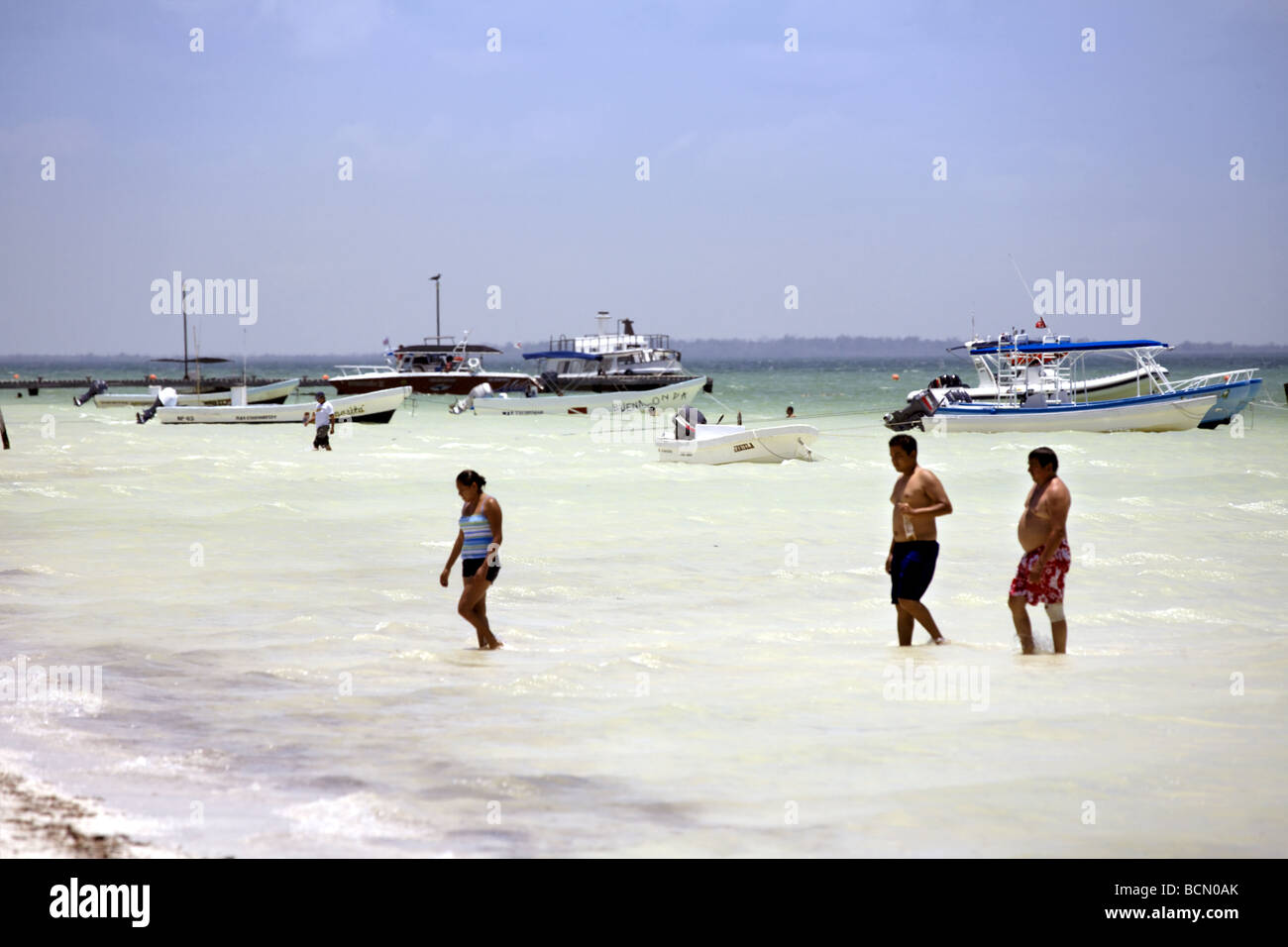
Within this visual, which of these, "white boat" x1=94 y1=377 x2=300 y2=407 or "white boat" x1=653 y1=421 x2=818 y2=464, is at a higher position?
"white boat" x1=94 y1=377 x2=300 y2=407

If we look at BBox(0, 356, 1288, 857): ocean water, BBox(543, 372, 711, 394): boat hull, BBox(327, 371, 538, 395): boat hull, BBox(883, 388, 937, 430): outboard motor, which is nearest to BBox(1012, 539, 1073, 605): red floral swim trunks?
BBox(0, 356, 1288, 857): ocean water

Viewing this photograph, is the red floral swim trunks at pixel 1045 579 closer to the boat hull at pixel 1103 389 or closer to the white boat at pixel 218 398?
the boat hull at pixel 1103 389

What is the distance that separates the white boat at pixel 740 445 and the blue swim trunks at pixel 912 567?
17.0 metres

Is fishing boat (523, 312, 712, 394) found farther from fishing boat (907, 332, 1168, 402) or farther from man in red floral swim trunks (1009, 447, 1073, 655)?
man in red floral swim trunks (1009, 447, 1073, 655)

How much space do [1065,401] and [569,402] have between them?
19383mm

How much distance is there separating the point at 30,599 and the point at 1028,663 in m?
8.43

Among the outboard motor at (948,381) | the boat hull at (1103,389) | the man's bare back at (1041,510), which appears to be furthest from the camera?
the outboard motor at (948,381)

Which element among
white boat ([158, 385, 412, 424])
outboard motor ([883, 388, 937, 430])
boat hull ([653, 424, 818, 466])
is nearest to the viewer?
boat hull ([653, 424, 818, 466])

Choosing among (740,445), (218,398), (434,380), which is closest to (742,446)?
(740,445)

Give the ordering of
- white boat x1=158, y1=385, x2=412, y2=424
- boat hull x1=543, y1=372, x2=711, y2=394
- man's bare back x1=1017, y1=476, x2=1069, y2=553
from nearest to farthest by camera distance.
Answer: man's bare back x1=1017, y1=476, x2=1069, y2=553
white boat x1=158, y1=385, x2=412, y2=424
boat hull x1=543, y1=372, x2=711, y2=394

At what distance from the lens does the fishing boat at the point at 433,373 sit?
57.7 metres

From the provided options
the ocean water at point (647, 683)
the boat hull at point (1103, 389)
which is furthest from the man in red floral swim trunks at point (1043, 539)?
the boat hull at point (1103, 389)

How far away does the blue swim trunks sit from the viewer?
8.42 meters

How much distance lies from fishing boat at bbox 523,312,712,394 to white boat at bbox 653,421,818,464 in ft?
96.3
